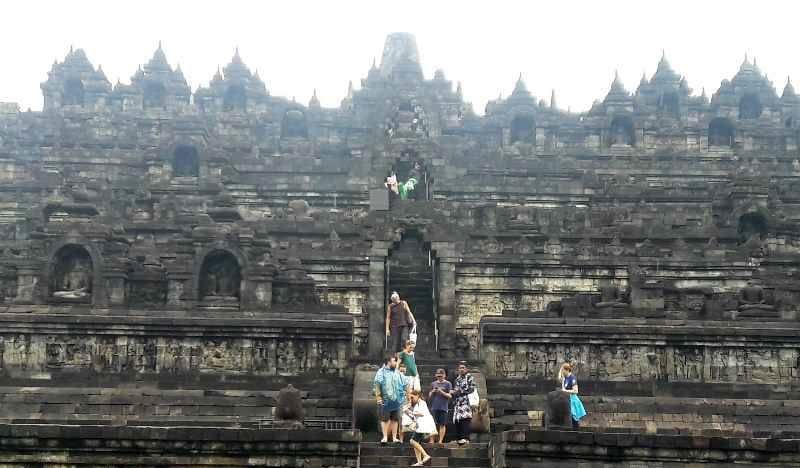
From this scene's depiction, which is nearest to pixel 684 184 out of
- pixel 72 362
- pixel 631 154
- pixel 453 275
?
pixel 631 154

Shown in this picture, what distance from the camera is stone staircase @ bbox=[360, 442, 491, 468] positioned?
21828 millimetres

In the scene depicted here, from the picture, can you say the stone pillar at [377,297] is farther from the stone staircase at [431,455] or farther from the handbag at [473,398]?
the stone staircase at [431,455]

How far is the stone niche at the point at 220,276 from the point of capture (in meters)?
32.4

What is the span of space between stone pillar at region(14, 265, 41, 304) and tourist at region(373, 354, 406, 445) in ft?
43.0

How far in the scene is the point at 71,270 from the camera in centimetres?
3281

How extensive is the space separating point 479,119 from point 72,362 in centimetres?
3011

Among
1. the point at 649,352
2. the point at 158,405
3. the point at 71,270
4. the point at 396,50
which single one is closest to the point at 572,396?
the point at 649,352

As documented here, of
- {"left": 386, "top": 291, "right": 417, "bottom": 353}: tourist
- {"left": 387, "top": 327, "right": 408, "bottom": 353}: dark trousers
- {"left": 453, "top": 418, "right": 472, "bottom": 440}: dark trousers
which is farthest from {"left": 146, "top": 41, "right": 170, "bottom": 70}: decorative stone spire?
{"left": 453, "top": 418, "right": 472, "bottom": 440}: dark trousers

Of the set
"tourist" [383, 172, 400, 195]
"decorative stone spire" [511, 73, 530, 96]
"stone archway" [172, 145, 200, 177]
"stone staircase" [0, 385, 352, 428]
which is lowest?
"stone staircase" [0, 385, 352, 428]

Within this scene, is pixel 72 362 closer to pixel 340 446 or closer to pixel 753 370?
pixel 340 446

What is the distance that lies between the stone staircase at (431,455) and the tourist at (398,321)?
208 inches

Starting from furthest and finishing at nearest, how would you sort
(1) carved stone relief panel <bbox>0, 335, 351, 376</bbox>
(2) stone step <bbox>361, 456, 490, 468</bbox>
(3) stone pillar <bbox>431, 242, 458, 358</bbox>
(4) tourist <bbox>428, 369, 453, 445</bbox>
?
(3) stone pillar <bbox>431, 242, 458, 358</bbox>
(1) carved stone relief panel <bbox>0, 335, 351, 376</bbox>
(4) tourist <bbox>428, 369, 453, 445</bbox>
(2) stone step <bbox>361, 456, 490, 468</bbox>

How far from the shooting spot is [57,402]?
27.5 m

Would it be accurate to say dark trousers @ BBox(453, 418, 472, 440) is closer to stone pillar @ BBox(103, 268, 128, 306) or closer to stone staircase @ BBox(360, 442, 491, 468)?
stone staircase @ BBox(360, 442, 491, 468)
